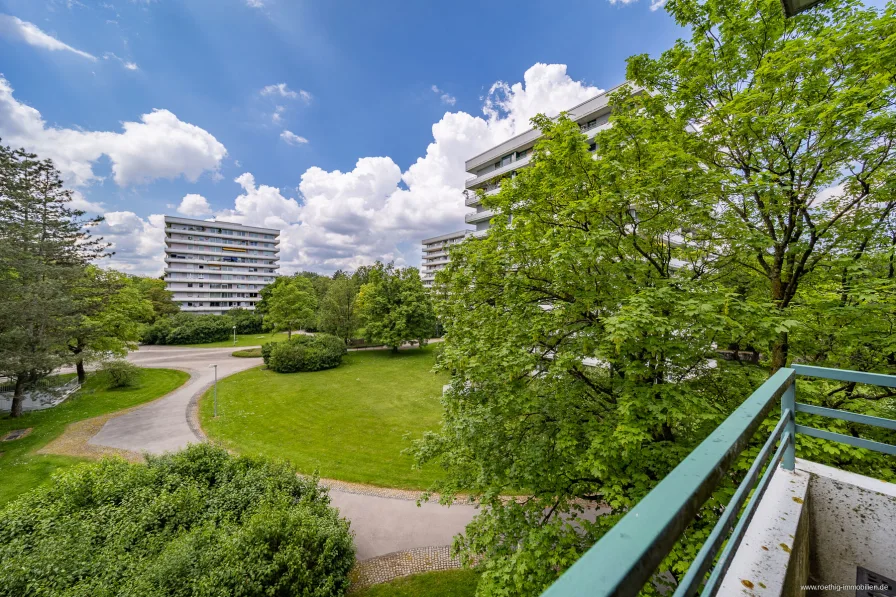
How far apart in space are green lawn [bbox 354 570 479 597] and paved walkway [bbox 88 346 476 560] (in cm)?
96

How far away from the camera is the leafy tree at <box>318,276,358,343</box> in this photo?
35.5m

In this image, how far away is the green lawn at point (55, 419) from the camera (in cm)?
1212

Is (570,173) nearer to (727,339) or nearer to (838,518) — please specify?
(727,339)

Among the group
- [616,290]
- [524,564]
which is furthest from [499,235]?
[524,564]

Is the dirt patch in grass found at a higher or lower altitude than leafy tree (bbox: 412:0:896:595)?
lower

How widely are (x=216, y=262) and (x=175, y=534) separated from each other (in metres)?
73.7

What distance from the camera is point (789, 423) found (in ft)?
8.55

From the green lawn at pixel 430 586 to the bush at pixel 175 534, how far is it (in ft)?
3.26

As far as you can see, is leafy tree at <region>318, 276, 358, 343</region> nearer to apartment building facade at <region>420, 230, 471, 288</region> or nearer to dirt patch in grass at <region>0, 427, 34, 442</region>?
dirt patch in grass at <region>0, 427, 34, 442</region>

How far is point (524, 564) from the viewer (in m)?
4.92

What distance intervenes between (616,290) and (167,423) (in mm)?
20805

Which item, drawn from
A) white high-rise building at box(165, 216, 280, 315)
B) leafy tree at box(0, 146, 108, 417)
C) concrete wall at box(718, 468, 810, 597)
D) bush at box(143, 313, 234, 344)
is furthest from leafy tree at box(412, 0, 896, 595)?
white high-rise building at box(165, 216, 280, 315)

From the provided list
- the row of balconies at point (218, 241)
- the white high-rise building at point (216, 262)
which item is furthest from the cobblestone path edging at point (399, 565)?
the row of balconies at point (218, 241)

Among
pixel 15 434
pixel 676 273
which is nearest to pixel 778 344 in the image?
pixel 676 273
